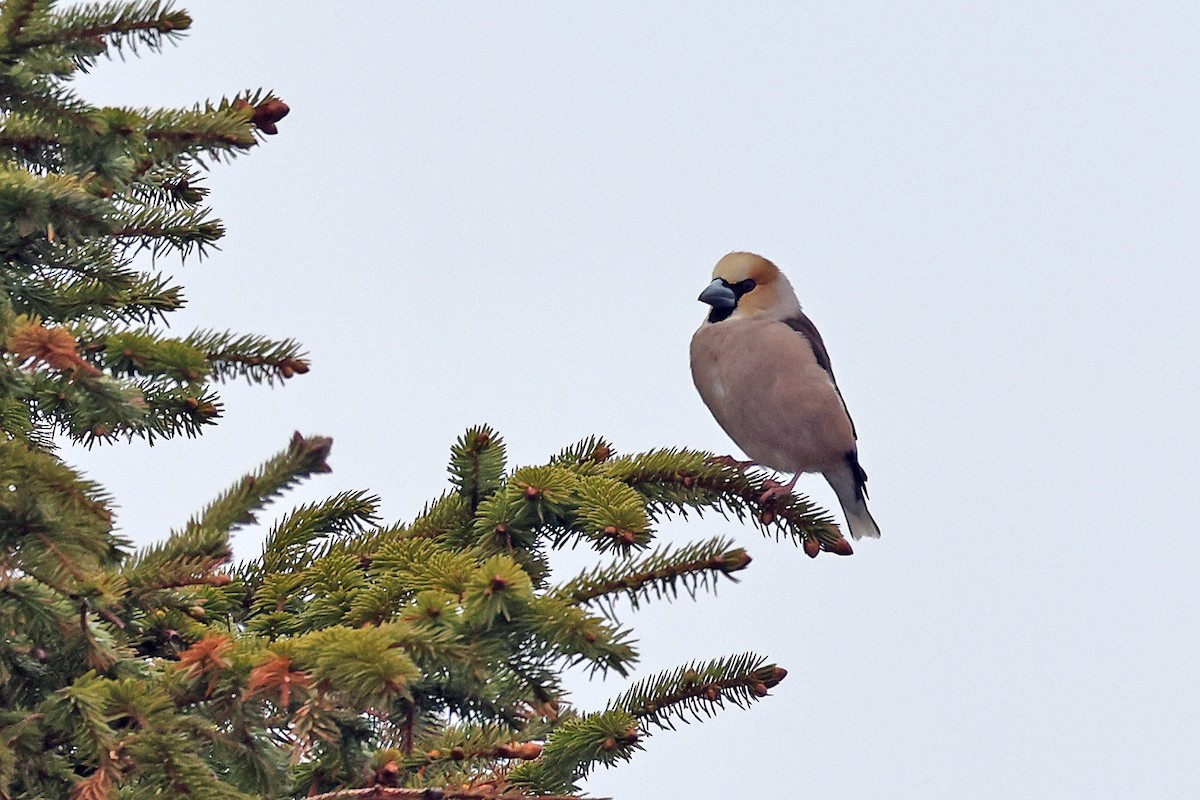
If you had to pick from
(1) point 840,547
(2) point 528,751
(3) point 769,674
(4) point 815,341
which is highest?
(4) point 815,341

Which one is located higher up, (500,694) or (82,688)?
(500,694)

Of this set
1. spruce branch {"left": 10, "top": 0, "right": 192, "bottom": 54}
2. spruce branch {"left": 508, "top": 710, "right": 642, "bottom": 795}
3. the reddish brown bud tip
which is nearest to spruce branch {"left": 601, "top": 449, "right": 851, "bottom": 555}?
the reddish brown bud tip

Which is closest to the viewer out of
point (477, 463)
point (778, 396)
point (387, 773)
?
point (387, 773)

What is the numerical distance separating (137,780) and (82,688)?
9.7 inches

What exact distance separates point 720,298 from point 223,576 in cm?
366

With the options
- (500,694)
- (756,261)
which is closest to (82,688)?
(500,694)

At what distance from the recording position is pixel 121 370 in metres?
2.61

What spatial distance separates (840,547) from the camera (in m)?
3.47

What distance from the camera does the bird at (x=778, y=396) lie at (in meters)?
4.91

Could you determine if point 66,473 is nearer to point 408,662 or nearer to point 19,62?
point 408,662

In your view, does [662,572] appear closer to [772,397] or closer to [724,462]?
[724,462]

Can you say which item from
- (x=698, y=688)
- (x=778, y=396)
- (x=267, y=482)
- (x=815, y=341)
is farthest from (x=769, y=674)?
(x=815, y=341)

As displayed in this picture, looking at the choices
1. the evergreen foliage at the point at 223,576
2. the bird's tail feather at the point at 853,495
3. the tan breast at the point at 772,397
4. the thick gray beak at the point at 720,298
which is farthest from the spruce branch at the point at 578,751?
the thick gray beak at the point at 720,298

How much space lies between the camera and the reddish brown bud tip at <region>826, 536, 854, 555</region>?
3.43 metres
